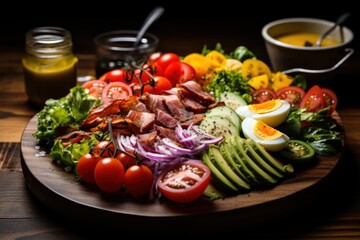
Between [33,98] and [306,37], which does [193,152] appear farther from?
[306,37]

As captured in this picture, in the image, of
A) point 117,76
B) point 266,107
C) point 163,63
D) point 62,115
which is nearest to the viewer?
point 266,107

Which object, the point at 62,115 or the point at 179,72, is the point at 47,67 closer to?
the point at 62,115

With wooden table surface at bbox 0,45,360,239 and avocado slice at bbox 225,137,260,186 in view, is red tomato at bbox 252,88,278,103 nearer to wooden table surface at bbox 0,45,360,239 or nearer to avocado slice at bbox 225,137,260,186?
wooden table surface at bbox 0,45,360,239

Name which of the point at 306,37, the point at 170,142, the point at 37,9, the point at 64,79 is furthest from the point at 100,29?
the point at 170,142

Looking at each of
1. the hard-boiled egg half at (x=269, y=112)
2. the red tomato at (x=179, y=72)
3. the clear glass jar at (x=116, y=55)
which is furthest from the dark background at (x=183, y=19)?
the hard-boiled egg half at (x=269, y=112)

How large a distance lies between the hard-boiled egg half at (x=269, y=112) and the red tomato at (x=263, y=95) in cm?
51

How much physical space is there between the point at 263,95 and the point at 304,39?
51.5 inches

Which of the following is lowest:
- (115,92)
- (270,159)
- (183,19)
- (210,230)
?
(183,19)

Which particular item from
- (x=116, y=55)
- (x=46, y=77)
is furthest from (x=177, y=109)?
(x=116, y=55)

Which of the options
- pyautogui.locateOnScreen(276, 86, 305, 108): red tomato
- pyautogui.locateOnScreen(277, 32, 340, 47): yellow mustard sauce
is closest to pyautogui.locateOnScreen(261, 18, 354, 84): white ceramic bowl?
pyautogui.locateOnScreen(277, 32, 340, 47): yellow mustard sauce

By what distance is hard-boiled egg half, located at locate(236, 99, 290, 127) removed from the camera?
437 cm

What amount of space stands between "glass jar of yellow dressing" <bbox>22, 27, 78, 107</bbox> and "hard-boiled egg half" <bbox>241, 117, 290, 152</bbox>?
179 cm

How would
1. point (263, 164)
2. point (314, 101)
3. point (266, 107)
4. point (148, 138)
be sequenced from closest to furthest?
point (263, 164), point (148, 138), point (266, 107), point (314, 101)

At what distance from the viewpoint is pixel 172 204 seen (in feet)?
12.4
